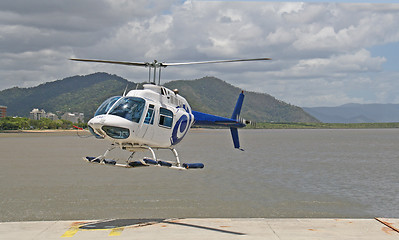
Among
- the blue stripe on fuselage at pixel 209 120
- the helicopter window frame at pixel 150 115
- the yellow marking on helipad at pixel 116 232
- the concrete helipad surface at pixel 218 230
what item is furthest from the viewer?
the yellow marking on helipad at pixel 116 232

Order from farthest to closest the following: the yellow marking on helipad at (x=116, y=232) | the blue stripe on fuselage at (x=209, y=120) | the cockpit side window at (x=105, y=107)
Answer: the yellow marking on helipad at (x=116, y=232), the blue stripe on fuselage at (x=209, y=120), the cockpit side window at (x=105, y=107)

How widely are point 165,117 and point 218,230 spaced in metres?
9.97

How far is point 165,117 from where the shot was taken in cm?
2130

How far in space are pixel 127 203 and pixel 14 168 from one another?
41.9 m

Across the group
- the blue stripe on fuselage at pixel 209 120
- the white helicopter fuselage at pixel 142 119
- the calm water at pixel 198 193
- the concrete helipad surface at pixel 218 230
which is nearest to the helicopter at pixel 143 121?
the white helicopter fuselage at pixel 142 119

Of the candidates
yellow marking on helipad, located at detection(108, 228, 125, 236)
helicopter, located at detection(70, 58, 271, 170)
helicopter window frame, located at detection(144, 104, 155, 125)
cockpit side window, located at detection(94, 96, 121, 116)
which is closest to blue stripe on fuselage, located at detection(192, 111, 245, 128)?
helicopter, located at detection(70, 58, 271, 170)

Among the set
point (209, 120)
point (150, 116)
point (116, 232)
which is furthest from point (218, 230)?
point (150, 116)

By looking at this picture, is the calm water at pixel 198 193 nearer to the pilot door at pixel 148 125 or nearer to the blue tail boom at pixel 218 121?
the blue tail boom at pixel 218 121

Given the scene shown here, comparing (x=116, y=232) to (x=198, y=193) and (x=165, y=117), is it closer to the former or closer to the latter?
(x=165, y=117)

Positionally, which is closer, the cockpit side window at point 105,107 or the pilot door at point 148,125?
the cockpit side window at point 105,107

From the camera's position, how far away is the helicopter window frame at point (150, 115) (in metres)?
20.2

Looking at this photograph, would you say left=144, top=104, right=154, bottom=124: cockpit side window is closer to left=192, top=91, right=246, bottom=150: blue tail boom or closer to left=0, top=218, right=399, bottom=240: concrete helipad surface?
left=192, top=91, right=246, bottom=150: blue tail boom

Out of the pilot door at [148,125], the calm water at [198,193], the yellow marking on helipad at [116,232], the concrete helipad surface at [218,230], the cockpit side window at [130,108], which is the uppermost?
the cockpit side window at [130,108]

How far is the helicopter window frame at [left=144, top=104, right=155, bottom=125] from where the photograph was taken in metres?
20.2
